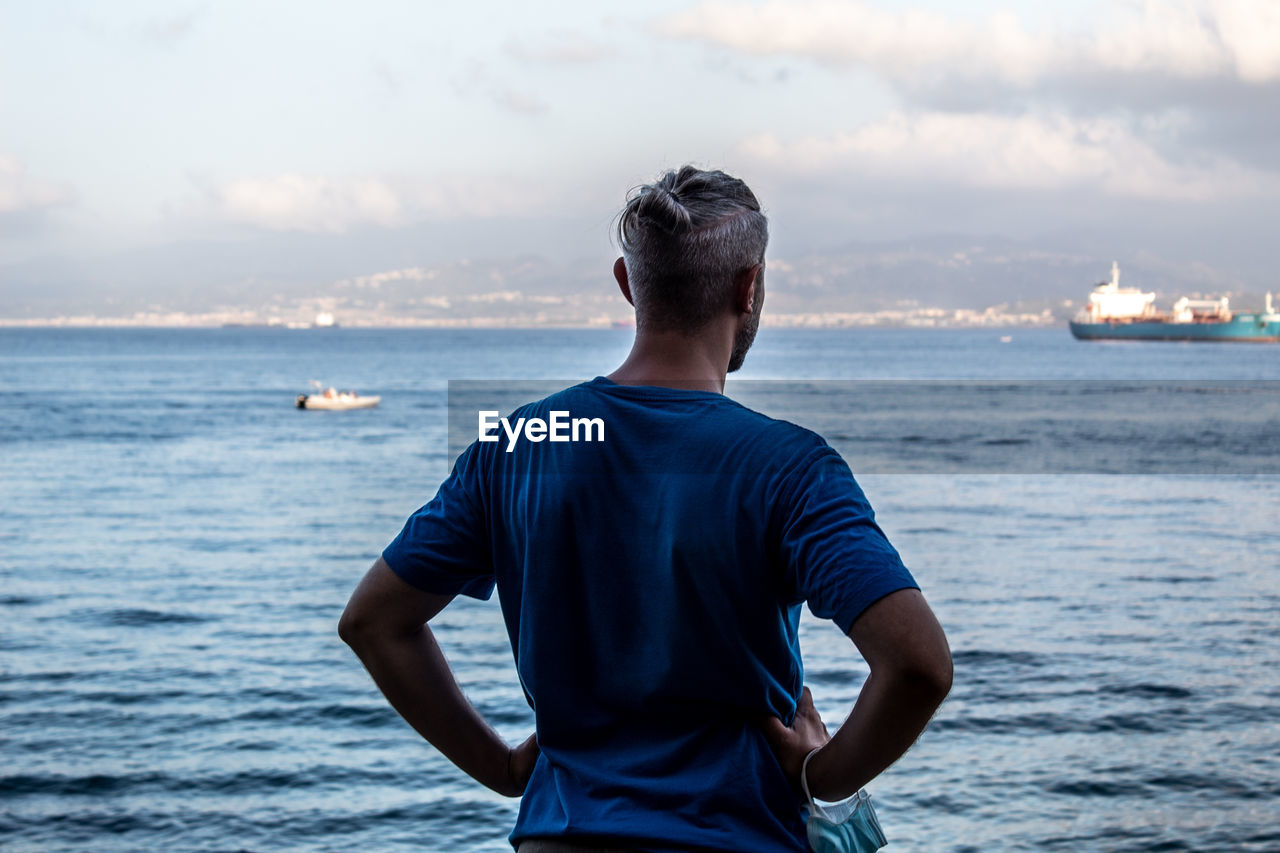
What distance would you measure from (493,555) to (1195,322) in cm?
14883

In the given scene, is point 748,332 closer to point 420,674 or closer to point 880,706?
point 880,706

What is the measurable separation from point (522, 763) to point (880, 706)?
0.66 meters

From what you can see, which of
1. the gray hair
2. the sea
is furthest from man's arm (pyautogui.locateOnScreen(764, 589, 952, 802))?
the sea

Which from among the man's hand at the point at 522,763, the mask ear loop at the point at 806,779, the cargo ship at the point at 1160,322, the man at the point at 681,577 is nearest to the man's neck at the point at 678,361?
the man at the point at 681,577

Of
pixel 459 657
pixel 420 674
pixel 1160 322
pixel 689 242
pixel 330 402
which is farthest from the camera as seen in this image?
→ pixel 1160 322

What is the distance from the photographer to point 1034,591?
18594mm

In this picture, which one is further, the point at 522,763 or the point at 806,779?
the point at 522,763

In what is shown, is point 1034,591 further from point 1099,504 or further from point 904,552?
point 1099,504

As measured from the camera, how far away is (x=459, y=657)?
14.8 m

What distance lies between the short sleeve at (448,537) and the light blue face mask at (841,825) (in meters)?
0.59

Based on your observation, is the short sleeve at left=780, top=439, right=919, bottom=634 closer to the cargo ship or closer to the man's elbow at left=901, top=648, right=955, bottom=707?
the man's elbow at left=901, top=648, right=955, bottom=707

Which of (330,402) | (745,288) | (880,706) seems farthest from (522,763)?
(330,402)

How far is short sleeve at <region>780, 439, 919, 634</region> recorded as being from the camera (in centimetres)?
159

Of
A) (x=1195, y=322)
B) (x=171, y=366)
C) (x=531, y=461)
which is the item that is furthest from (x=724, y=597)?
(x=1195, y=322)
